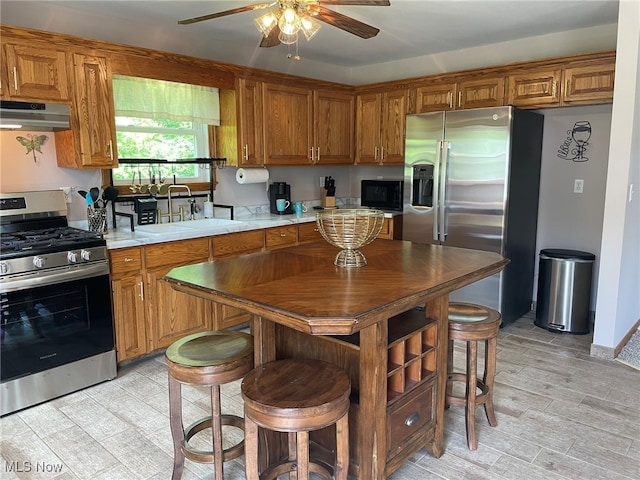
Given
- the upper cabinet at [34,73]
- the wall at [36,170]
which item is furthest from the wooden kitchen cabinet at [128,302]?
the upper cabinet at [34,73]

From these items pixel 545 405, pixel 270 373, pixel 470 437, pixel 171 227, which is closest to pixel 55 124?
pixel 171 227

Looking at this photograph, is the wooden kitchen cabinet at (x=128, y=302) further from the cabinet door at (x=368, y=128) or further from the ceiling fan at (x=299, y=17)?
the cabinet door at (x=368, y=128)

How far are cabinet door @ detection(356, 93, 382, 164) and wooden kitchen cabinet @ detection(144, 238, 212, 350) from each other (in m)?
2.18

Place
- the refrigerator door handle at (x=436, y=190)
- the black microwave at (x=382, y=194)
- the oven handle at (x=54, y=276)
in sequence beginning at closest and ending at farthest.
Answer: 1. the oven handle at (x=54, y=276)
2. the refrigerator door handle at (x=436, y=190)
3. the black microwave at (x=382, y=194)

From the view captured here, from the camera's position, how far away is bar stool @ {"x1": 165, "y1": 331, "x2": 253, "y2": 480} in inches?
72.2

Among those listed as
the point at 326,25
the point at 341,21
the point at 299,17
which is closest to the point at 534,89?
the point at 326,25

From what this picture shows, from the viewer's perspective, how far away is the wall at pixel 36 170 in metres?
3.11

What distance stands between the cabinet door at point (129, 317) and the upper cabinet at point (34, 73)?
1.25 m

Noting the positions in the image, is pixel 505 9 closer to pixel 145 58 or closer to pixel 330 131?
pixel 330 131

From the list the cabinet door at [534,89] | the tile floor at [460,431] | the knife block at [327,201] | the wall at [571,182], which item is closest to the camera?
the tile floor at [460,431]

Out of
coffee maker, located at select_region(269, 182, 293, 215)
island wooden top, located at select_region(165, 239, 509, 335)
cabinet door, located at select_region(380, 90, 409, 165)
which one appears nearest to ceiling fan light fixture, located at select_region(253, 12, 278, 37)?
island wooden top, located at select_region(165, 239, 509, 335)

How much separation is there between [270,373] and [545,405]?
184 centimetres

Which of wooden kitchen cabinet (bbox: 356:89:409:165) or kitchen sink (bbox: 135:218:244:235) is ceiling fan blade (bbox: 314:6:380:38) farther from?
wooden kitchen cabinet (bbox: 356:89:409:165)

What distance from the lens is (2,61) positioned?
9.00 feet
